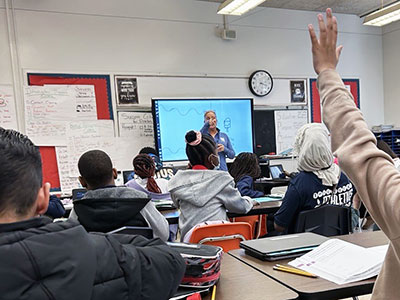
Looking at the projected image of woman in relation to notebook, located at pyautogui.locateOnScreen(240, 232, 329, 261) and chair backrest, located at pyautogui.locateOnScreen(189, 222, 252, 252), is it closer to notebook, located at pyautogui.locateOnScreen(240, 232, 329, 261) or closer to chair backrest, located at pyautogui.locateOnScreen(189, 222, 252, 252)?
chair backrest, located at pyautogui.locateOnScreen(189, 222, 252, 252)

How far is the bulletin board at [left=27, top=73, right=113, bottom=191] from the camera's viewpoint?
4316 mm

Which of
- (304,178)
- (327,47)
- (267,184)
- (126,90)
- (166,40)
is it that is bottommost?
(267,184)

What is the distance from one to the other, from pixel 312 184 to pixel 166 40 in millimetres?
3442

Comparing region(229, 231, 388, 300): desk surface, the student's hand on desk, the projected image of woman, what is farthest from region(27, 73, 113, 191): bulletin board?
the student's hand on desk

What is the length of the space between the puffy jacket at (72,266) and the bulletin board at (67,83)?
12.2 feet

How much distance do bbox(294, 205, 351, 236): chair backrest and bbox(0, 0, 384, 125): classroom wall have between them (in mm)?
3469

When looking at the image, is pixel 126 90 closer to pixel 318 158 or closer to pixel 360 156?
pixel 318 158

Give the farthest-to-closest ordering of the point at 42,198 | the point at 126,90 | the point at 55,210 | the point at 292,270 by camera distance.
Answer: the point at 126,90 → the point at 55,210 → the point at 292,270 → the point at 42,198

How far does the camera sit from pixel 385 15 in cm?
475

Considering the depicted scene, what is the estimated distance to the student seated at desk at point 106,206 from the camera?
1593mm

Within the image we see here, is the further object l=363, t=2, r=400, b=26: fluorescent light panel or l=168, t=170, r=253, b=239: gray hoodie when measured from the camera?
l=363, t=2, r=400, b=26: fluorescent light panel

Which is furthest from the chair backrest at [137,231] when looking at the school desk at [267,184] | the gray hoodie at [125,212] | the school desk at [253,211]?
the school desk at [267,184]

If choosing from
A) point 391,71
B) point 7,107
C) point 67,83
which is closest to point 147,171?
point 67,83

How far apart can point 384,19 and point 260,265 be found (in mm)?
4987
